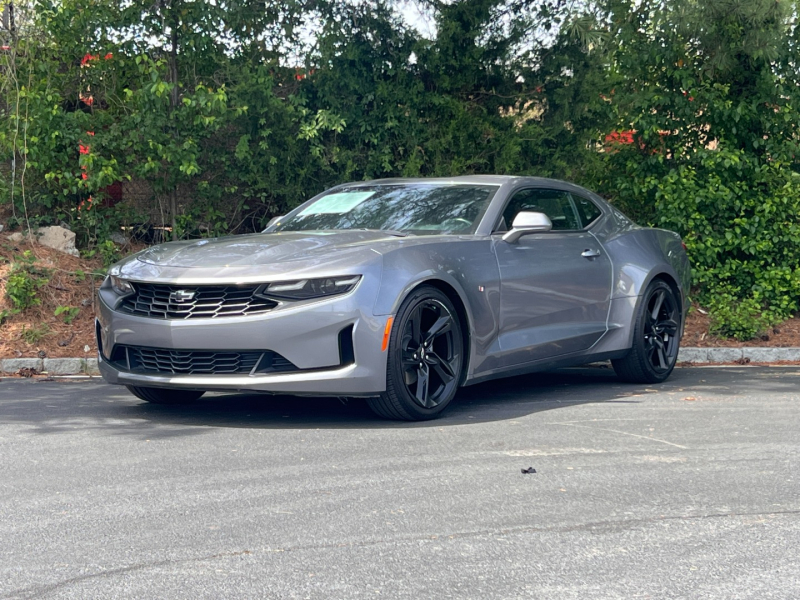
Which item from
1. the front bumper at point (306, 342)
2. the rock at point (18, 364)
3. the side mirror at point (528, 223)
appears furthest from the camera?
the rock at point (18, 364)

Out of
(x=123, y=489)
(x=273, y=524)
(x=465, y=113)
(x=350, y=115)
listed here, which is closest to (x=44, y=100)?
(x=350, y=115)

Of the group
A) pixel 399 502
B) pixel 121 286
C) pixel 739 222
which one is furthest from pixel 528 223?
pixel 739 222

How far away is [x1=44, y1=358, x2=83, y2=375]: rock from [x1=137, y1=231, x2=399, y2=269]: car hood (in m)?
2.99

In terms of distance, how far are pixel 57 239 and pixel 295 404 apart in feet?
19.6

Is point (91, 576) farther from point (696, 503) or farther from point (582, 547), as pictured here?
point (696, 503)

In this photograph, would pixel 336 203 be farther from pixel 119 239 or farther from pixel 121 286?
pixel 119 239

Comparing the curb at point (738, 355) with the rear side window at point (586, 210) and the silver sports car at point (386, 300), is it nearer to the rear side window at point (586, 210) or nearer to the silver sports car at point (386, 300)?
the silver sports car at point (386, 300)

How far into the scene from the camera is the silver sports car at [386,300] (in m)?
6.04

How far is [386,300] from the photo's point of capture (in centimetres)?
611

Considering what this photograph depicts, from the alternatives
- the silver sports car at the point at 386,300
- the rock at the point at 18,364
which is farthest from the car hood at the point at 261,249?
the rock at the point at 18,364

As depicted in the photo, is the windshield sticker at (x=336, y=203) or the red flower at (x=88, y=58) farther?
the red flower at (x=88, y=58)

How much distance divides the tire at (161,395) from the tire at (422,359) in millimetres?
1500

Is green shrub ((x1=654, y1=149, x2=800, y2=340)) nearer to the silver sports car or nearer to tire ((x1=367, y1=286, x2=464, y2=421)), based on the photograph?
the silver sports car

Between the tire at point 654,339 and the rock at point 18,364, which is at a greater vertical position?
the tire at point 654,339
